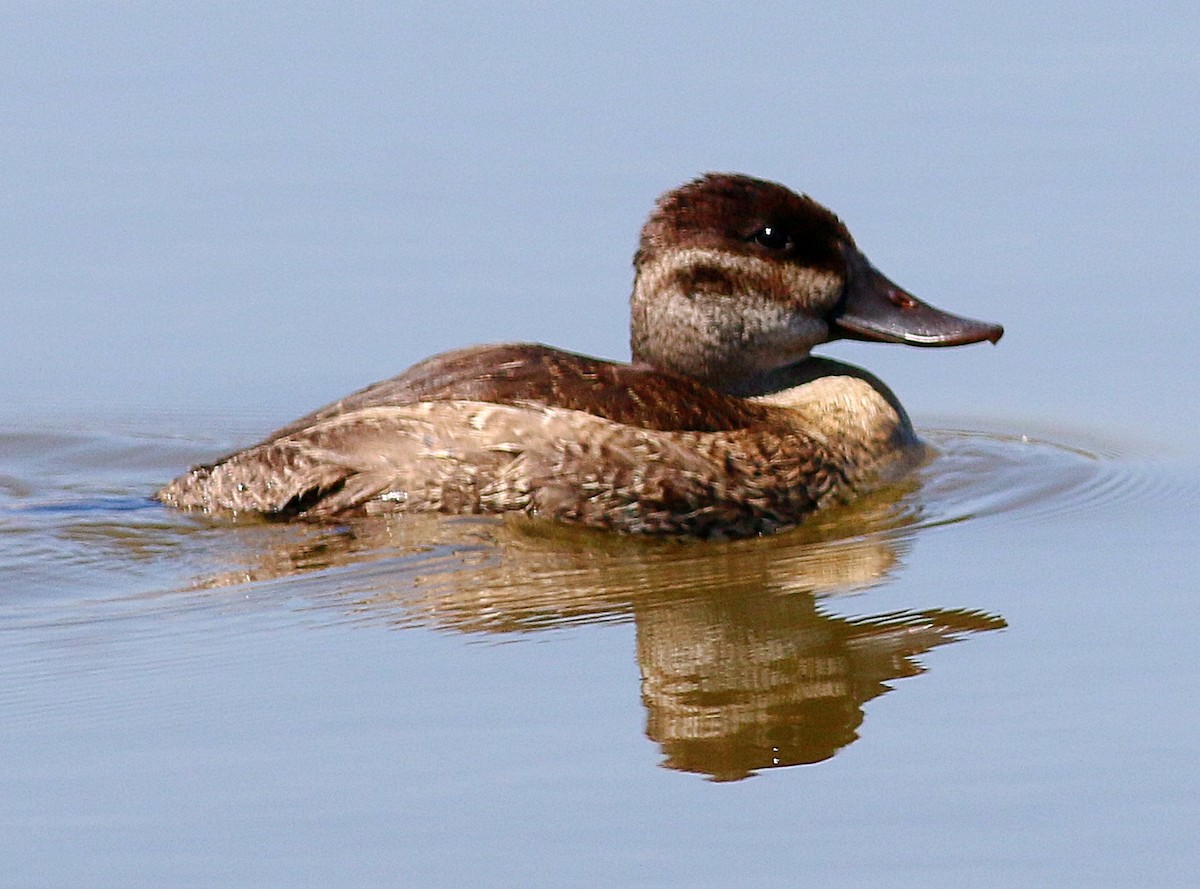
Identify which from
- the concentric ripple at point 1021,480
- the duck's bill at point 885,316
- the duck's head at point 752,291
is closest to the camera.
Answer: the concentric ripple at point 1021,480

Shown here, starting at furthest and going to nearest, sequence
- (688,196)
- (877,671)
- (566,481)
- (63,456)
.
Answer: (63,456) < (688,196) < (566,481) < (877,671)

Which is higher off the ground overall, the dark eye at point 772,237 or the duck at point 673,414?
the dark eye at point 772,237

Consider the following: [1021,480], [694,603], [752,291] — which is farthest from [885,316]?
[694,603]

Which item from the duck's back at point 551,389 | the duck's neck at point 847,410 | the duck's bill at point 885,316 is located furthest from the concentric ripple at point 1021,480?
the duck's back at point 551,389

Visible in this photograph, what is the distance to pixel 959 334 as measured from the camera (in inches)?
355

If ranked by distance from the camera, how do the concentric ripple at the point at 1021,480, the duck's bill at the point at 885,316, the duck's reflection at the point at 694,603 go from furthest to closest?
A: 1. the duck's bill at the point at 885,316
2. the concentric ripple at the point at 1021,480
3. the duck's reflection at the point at 694,603

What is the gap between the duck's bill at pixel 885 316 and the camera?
904cm

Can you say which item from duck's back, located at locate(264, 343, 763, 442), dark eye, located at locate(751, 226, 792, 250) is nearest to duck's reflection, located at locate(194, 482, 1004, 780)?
duck's back, located at locate(264, 343, 763, 442)

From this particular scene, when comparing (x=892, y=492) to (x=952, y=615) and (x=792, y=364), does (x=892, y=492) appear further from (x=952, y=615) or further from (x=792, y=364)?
(x=952, y=615)

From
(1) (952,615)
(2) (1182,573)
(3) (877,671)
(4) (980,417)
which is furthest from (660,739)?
(4) (980,417)

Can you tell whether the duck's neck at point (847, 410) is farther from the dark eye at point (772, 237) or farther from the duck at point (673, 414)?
the dark eye at point (772, 237)

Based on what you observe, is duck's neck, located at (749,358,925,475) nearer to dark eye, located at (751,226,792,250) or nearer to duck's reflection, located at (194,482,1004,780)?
duck's reflection, located at (194,482,1004,780)

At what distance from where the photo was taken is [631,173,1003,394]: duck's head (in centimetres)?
870

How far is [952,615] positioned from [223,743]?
91.6 inches
